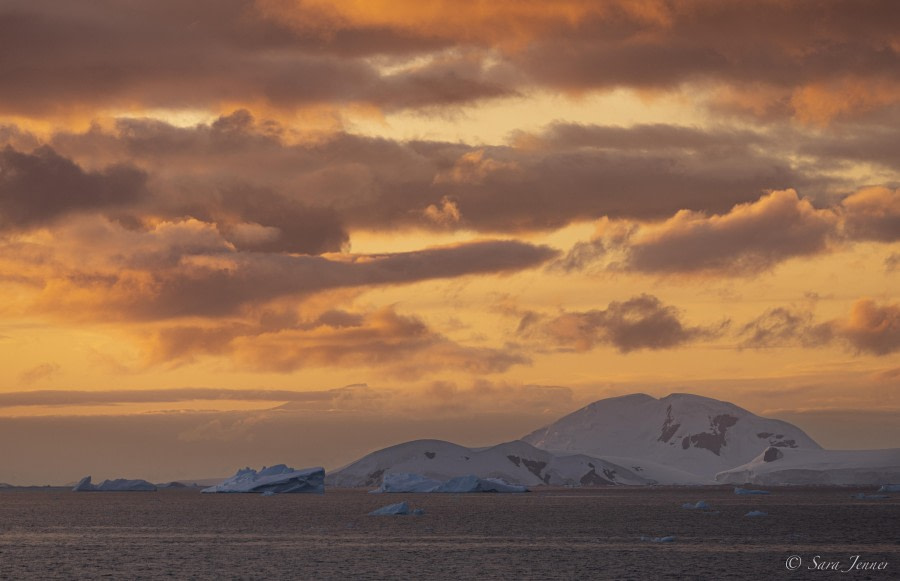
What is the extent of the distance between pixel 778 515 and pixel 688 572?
9142 cm

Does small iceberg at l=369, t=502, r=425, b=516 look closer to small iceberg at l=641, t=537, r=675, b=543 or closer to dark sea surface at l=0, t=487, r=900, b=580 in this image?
dark sea surface at l=0, t=487, r=900, b=580

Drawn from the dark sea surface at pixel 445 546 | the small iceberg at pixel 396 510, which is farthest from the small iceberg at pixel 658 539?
the small iceberg at pixel 396 510

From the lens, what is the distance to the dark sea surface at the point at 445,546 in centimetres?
8225

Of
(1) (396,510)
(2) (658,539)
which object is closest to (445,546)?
(2) (658,539)

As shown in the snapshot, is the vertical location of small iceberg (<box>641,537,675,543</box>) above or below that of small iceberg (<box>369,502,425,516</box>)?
below

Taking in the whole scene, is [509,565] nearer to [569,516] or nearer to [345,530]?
[345,530]

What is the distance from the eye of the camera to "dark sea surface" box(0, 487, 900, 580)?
82250 mm

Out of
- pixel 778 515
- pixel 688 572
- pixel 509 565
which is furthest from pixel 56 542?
pixel 778 515

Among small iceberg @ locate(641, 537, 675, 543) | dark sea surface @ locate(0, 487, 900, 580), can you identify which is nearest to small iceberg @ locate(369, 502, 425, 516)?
dark sea surface @ locate(0, 487, 900, 580)

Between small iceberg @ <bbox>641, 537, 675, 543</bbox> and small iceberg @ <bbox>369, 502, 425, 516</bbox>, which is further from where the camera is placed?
small iceberg @ <bbox>369, 502, 425, 516</bbox>

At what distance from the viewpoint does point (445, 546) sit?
106 metres

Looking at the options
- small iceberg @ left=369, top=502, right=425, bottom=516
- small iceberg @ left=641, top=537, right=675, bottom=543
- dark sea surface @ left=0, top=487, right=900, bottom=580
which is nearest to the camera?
dark sea surface @ left=0, top=487, right=900, bottom=580

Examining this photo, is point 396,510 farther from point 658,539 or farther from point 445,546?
point 658,539

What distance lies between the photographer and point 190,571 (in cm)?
8275
